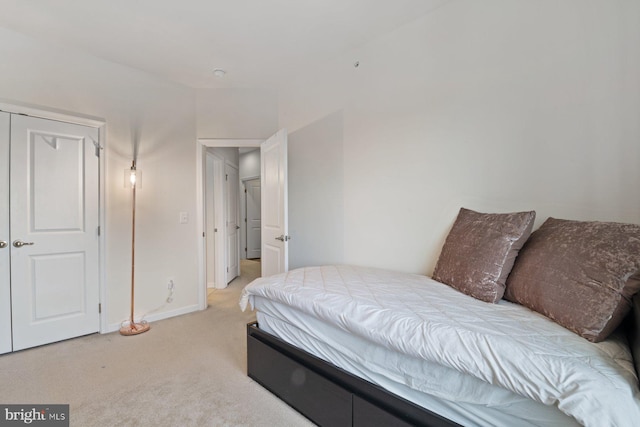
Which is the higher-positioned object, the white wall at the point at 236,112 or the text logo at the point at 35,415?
the white wall at the point at 236,112

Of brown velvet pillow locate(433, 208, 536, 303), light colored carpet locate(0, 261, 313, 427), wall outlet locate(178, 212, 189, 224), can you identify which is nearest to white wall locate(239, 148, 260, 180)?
wall outlet locate(178, 212, 189, 224)

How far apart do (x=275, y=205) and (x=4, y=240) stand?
2.21 metres

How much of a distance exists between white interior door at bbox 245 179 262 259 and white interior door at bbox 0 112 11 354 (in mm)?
4684

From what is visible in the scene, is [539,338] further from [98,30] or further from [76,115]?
[76,115]

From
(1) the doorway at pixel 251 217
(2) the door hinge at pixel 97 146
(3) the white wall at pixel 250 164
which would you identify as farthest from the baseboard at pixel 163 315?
(3) the white wall at pixel 250 164

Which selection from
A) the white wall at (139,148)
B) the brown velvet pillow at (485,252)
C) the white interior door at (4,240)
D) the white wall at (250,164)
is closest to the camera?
the brown velvet pillow at (485,252)

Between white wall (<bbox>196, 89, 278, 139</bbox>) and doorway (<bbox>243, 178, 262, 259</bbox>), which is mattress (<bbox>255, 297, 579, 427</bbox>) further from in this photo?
doorway (<bbox>243, 178, 262, 259</bbox>)

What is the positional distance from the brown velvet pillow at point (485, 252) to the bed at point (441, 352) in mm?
10

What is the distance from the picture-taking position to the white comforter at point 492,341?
785 mm

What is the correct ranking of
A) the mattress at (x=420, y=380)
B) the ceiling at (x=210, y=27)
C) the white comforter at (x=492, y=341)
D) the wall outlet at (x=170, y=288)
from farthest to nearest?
the wall outlet at (x=170, y=288) → the ceiling at (x=210, y=27) → the mattress at (x=420, y=380) → the white comforter at (x=492, y=341)

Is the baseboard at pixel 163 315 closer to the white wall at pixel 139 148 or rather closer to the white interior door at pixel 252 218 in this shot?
the white wall at pixel 139 148

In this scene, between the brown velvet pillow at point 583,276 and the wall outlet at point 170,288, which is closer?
the brown velvet pillow at point 583,276

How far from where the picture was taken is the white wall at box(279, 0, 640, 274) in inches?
56.8

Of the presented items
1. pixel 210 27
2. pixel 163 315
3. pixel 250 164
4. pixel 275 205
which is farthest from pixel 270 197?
pixel 250 164
